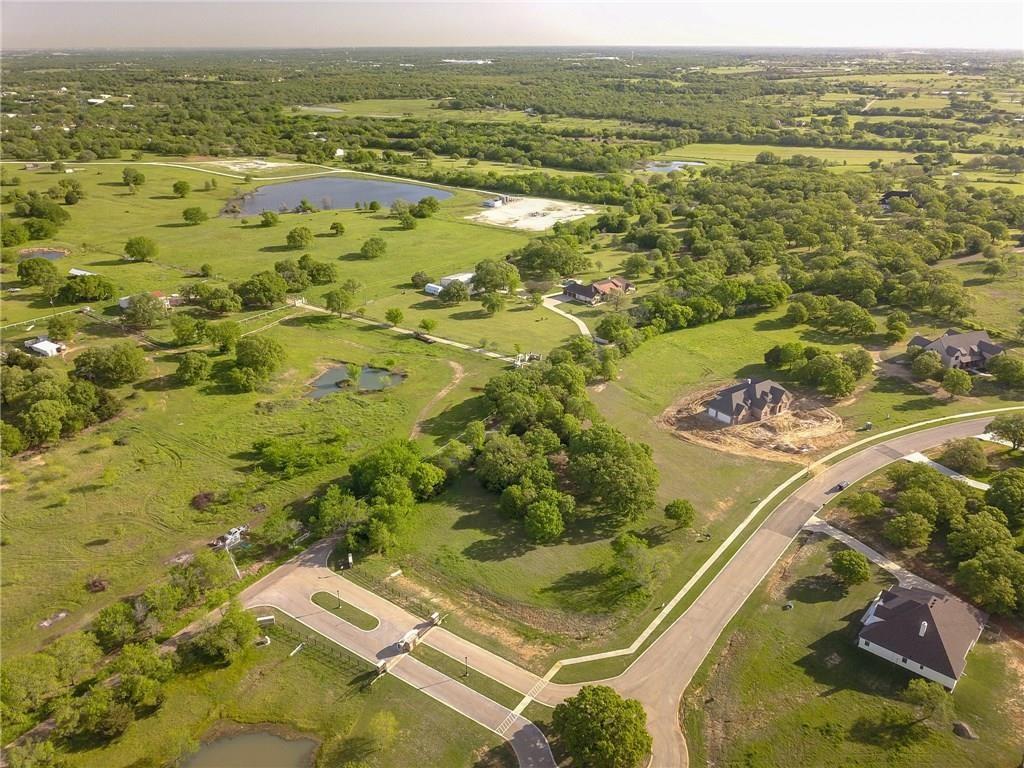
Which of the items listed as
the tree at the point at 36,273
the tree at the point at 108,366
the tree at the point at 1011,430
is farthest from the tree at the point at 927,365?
the tree at the point at 36,273

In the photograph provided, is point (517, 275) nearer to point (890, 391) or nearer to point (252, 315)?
point (252, 315)

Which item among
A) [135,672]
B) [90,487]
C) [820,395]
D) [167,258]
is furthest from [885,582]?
[167,258]

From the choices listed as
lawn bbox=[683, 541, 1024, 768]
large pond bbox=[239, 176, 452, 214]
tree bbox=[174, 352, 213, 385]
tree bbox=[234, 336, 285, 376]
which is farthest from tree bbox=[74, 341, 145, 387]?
large pond bbox=[239, 176, 452, 214]

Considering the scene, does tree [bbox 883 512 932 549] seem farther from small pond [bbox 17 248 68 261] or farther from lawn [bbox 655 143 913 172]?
lawn [bbox 655 143 913 172]

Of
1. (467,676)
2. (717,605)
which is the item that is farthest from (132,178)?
(717,605)

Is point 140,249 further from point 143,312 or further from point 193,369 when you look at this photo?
point 193,369

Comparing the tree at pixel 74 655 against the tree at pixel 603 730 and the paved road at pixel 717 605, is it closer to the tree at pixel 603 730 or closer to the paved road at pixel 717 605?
the tree at pixel 603 730
